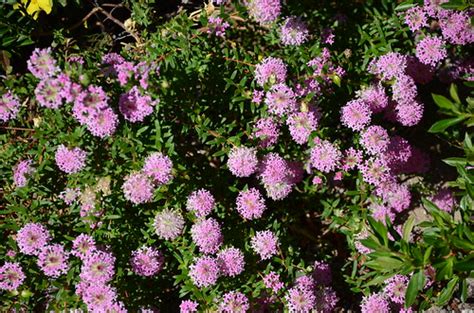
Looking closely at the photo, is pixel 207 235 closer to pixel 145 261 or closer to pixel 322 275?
pixel 145 261

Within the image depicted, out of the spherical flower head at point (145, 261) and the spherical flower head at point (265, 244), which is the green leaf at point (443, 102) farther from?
the spherical flower head at point (145, 261)

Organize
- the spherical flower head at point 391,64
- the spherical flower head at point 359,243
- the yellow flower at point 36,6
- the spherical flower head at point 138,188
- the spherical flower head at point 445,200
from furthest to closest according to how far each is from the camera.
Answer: the spherical flower head at point 445,200
the yellow flower at point 36,6
the spherical flower head at point 359,243
the spherical flower head at point 391,64
the spherical flower head at point 138,188

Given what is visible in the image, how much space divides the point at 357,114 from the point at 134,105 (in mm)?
1008

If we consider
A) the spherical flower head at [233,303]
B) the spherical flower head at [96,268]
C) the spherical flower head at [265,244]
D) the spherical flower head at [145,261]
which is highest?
the spherical flower head at [96,268]

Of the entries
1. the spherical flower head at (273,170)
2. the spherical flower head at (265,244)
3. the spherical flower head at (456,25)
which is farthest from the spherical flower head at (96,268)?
the spherical flower head at (456,25)

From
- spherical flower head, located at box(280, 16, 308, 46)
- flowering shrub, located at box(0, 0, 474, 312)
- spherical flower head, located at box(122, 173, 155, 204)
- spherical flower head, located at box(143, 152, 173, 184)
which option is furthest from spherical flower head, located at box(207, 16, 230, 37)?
spherical flower head, located at box(122, 173, 155, 204)

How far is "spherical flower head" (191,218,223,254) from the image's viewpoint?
236 cm

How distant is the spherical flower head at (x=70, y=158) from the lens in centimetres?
230

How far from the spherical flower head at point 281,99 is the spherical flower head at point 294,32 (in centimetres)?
31

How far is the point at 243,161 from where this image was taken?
2.40 metres

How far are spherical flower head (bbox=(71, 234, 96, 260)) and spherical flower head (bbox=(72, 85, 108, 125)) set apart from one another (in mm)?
532

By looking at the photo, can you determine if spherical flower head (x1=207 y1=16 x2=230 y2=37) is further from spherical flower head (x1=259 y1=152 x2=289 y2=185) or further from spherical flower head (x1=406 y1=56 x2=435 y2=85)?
spherical flower head (x1=406 y1=56 x2=435 y2=85)

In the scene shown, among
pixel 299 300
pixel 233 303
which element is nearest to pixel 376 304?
pixel 299 300

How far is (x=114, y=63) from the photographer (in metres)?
2.34
